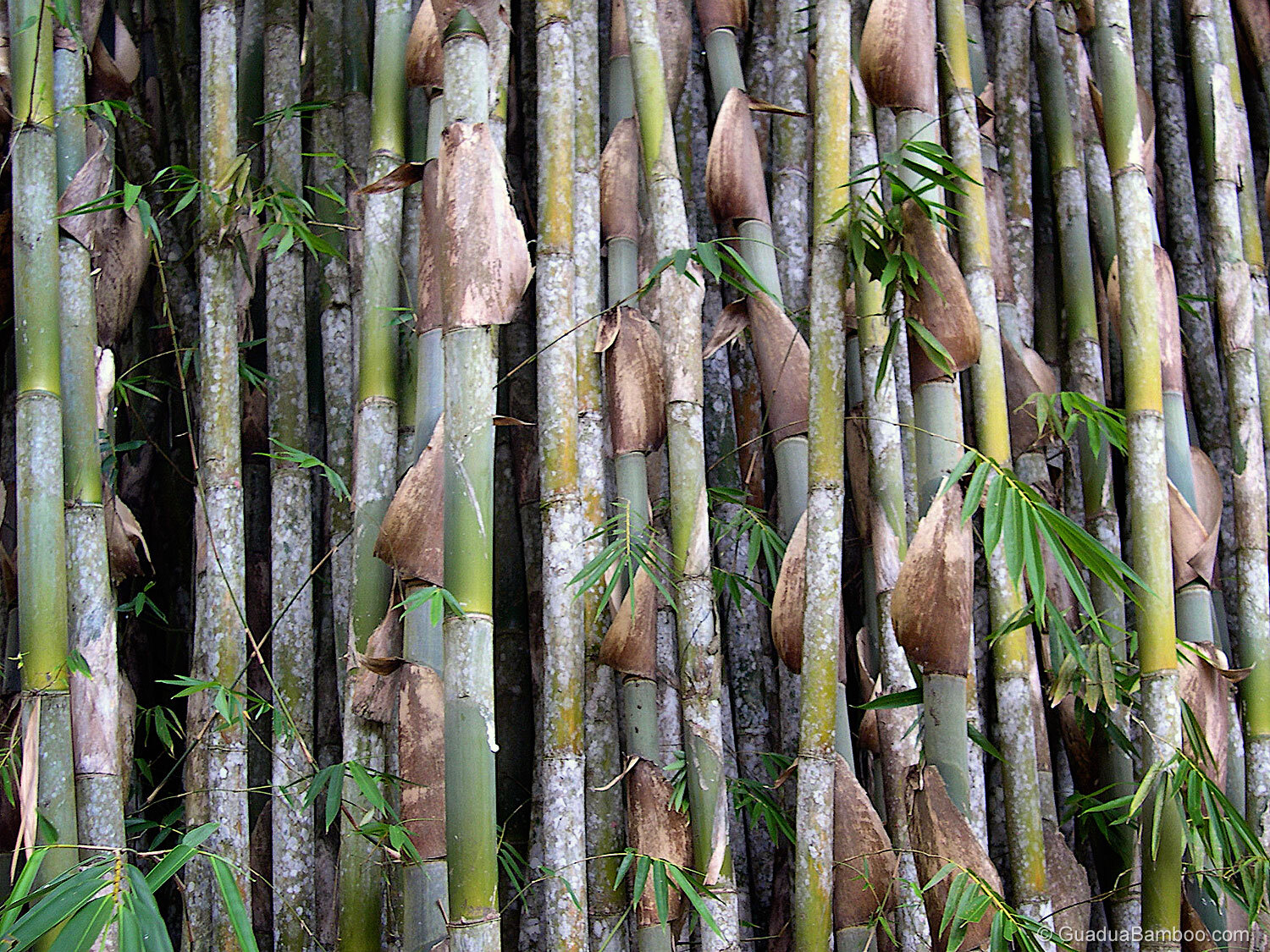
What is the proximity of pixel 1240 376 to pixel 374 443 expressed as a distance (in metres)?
1.41

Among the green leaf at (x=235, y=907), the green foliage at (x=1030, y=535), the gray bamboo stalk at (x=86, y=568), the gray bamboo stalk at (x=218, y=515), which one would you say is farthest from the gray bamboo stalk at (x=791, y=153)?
the green leaf at (x=235, y=907)

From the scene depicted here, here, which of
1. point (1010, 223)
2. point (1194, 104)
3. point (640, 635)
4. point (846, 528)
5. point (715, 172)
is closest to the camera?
point (640, 635)

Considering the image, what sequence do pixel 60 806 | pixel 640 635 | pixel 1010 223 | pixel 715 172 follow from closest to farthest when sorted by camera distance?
pixel 60 806 < pixel 640 635 < pixel 715 172 < pixel 1010 223

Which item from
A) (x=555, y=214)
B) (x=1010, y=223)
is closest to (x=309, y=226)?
(x=555, y=214)

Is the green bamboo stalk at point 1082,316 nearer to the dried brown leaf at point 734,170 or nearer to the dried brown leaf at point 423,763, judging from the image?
the dried brown leaf at point 734,170

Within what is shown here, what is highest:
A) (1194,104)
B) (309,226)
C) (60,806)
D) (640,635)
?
(1194,104)

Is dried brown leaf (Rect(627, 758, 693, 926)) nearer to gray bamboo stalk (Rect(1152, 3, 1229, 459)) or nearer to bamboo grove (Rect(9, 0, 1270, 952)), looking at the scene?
bamboo grove (Rect(9, 0, 1270, 952))

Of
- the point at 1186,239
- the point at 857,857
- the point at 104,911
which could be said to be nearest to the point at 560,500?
the point at 857,857

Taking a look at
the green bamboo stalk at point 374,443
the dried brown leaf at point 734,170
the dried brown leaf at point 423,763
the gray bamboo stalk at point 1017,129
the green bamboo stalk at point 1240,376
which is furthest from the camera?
the gray bamboo stalk at point 1017,129

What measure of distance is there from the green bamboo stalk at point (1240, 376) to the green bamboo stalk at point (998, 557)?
0.37 m

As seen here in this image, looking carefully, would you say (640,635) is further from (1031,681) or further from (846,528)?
(1031,681)

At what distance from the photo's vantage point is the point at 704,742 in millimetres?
1358

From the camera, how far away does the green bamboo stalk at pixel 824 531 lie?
4.31 ft

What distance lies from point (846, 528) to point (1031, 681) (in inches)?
13.1
